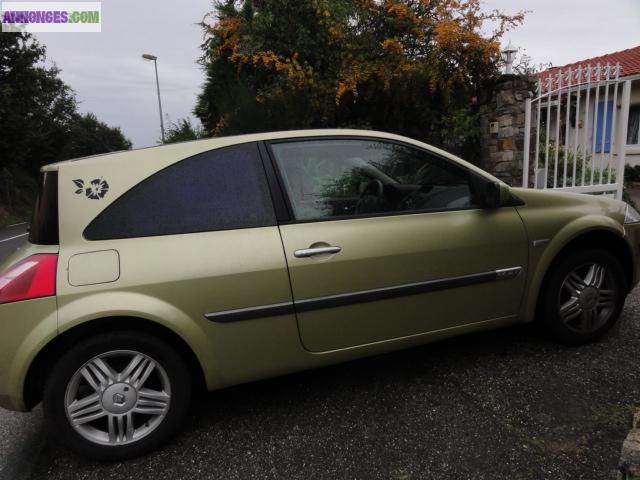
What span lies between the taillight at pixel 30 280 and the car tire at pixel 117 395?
29 cm

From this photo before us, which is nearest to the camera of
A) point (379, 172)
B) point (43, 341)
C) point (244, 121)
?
point (43, 341)

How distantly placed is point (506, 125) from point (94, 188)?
604 cm

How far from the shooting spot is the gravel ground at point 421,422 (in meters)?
2.12

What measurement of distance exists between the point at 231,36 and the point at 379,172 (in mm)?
Result: 6597

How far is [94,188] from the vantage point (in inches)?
87.7

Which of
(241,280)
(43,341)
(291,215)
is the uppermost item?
(291,215)

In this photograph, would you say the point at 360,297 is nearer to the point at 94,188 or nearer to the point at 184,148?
the point at 184,148

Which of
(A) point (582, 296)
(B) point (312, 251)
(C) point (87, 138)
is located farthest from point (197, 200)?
(C) point (87, 138)

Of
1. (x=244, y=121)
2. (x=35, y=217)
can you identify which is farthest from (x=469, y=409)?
(x=244, y=121)

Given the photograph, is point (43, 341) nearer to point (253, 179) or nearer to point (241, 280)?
point (241, 280)

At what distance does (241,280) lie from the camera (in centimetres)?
227

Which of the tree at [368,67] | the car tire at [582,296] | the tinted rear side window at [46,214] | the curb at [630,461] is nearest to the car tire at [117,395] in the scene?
the tinted rear side window at [46,214]

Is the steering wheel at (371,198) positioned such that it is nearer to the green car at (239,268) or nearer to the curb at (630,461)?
the green car at (239,268)

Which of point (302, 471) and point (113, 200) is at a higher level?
point (113, 200)
